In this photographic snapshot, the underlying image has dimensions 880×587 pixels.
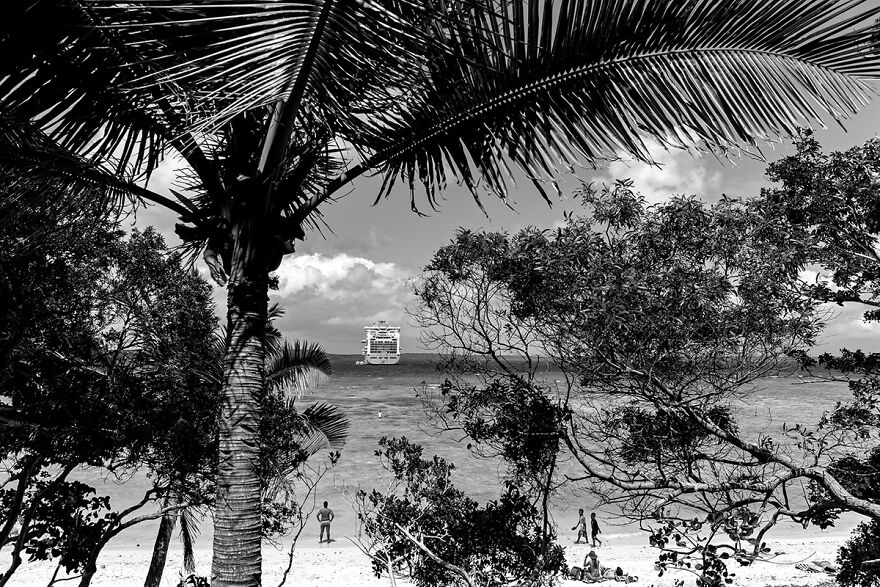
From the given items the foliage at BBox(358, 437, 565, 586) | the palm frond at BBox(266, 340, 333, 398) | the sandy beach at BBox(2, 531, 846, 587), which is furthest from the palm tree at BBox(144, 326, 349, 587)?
the sandy beach at BBox(2, 531, 846, 587)

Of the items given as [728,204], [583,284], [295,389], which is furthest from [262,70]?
[295,389]

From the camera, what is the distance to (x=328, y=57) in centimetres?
195

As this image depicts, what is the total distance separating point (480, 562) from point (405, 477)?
1.60m

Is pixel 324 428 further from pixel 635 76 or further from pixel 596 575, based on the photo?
pixel 635 76

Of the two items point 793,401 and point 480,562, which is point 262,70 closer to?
point 480,562

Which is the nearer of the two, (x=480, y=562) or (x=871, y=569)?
(x=871, y=569)

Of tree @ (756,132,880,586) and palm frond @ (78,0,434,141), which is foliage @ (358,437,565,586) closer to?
tree @ (756,132,880,586)

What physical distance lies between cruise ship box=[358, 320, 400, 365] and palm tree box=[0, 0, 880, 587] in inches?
4934

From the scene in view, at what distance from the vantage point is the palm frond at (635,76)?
217cm

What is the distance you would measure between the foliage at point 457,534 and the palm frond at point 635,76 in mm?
4583

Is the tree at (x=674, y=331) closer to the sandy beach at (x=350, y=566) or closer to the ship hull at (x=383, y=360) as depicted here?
the sandy beach at (x=350, y=566)

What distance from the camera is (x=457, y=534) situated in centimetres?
660

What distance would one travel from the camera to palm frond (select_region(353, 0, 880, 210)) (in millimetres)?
2166

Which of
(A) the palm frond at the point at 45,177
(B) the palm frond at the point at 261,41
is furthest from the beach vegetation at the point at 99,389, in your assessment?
(B) the palm frond at the point at 261,41
